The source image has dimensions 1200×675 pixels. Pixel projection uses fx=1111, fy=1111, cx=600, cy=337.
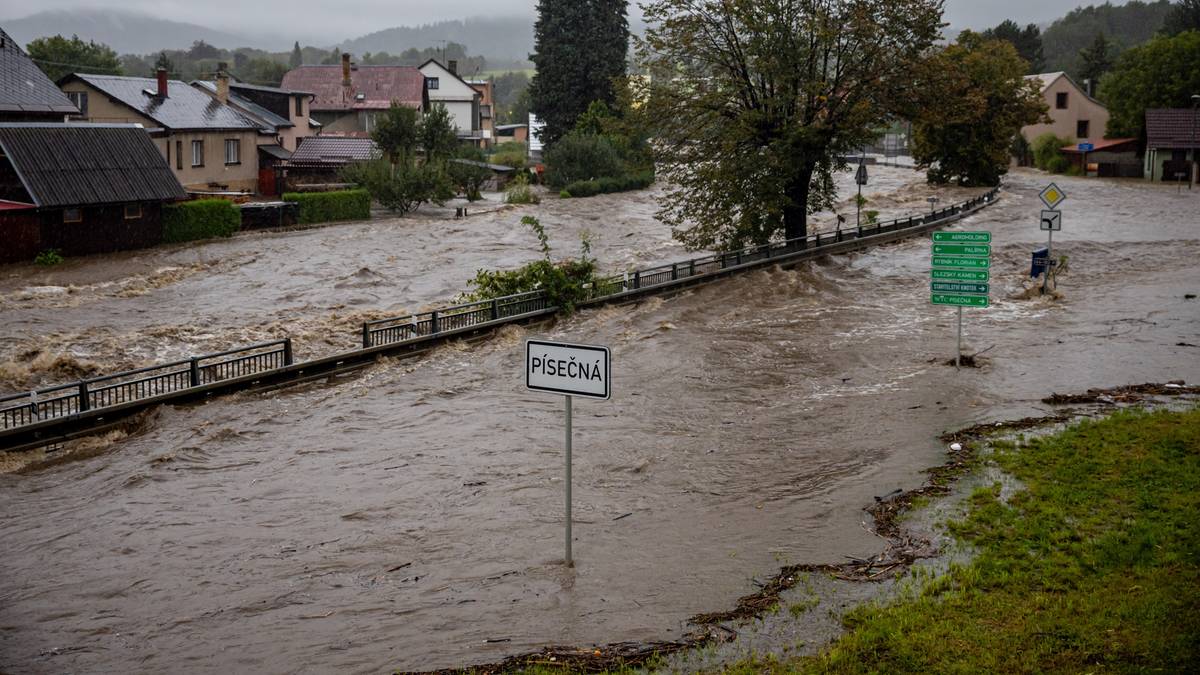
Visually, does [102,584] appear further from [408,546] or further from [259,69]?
[259,69]

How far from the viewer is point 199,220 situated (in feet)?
154

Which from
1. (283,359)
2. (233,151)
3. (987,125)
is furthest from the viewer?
(987,125)

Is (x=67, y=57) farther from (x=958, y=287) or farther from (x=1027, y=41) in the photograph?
(x=1027, y=41)

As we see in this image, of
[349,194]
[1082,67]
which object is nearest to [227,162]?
[349,194]

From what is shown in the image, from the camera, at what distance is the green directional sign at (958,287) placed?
72.1 feet

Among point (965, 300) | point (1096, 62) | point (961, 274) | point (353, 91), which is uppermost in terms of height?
point (1096, 62)

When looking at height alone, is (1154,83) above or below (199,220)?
above

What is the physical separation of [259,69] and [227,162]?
88.9 meters

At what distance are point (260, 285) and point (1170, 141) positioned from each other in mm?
65206

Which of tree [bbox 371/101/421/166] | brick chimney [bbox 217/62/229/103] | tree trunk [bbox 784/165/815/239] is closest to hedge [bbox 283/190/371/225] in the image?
tree [bbox 371/101/421/166]

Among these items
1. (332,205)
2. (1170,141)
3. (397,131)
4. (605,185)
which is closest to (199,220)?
(332,205)

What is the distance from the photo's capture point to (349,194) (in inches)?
2173

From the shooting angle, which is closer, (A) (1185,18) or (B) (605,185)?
(B) (605,185)

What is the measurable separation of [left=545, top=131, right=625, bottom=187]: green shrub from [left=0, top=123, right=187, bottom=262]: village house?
2996 cm
